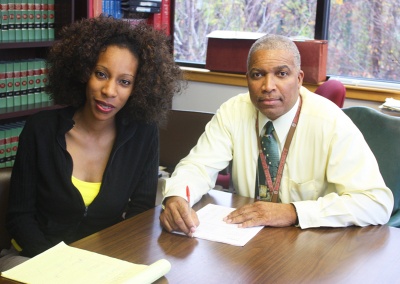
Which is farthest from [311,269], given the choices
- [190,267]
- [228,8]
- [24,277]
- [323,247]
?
[228,8]

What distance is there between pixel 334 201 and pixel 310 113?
1.30 feet

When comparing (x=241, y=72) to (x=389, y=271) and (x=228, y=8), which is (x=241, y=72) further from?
(x=389, y=271)

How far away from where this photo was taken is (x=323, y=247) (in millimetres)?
1702

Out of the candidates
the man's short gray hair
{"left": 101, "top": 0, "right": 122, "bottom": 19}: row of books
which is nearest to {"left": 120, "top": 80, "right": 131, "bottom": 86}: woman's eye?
the man's short gray hair

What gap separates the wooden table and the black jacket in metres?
0.27

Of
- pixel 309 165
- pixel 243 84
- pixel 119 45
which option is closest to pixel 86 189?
pixel 119 45

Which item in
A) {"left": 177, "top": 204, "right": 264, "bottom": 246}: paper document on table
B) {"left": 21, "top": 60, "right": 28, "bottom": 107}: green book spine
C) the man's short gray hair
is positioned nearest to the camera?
{"left": 177, "top": 204, "right": 264, "bottom": 246}: paper document on table

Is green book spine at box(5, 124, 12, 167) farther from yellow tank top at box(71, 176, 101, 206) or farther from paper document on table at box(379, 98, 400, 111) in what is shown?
paper document on table at box(379, 98, 400, 111)

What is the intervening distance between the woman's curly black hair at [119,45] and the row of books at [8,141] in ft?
5.52

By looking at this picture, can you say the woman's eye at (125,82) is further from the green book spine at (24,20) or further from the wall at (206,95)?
the wall at (206,95)

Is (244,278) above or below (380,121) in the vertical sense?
below

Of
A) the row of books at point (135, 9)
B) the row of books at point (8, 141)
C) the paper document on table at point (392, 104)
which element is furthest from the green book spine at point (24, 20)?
the paper document on table at point (392, 104)

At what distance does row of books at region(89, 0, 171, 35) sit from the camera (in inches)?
164

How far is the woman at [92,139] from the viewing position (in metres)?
2.04
